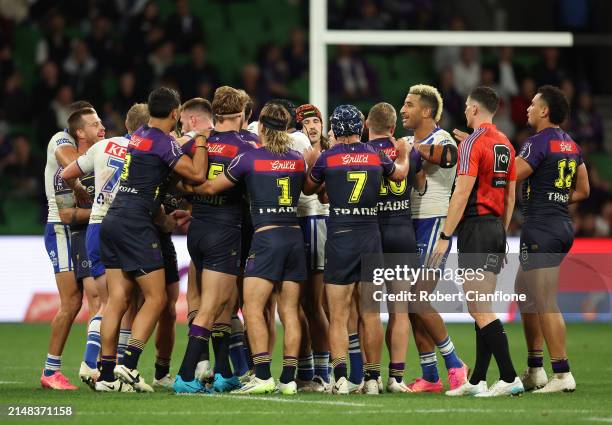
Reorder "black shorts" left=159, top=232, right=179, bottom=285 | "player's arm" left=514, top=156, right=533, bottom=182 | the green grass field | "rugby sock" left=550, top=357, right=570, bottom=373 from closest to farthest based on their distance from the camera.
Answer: the green grass field < "rugby sock" left=550, top=357, right=570, bottom=373 < "player's arm" left=514, top=156, right=533, bottom=182 < "black shorts" left=159, top=232, right=179, bottom=285

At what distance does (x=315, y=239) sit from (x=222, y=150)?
124 cm

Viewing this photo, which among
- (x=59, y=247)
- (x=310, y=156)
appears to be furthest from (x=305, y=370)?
(x=59, y=247)

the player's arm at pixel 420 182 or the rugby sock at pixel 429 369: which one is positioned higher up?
the player's arm at pixel 420 182

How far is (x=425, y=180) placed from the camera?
34.6 ft

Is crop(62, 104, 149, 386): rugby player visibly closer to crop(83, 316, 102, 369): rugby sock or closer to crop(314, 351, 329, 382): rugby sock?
crop(83, 316, 102, 369): rugby sock

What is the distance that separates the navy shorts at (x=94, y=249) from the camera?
420 inches

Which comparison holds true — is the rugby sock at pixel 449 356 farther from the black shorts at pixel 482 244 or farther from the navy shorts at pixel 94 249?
the navy shorts at pixel 94 249

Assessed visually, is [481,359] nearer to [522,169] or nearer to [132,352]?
[522,169]

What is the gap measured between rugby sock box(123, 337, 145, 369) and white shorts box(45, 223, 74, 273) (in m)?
1.45

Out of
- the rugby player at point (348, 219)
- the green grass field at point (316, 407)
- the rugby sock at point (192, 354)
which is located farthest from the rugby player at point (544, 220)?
the rugby sock at point (192, 354)

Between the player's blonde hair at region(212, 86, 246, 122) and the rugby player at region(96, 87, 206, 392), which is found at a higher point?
the player's blonde hair at region(212, 86, 246, 122)

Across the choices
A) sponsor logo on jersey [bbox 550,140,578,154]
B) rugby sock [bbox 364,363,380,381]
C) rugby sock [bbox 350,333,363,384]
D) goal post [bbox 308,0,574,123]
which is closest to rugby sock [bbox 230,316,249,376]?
rugby sock [bbox 350,333,363,384]

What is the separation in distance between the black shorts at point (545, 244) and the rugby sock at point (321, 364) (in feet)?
6.30

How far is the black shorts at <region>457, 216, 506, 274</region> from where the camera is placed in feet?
32.0
